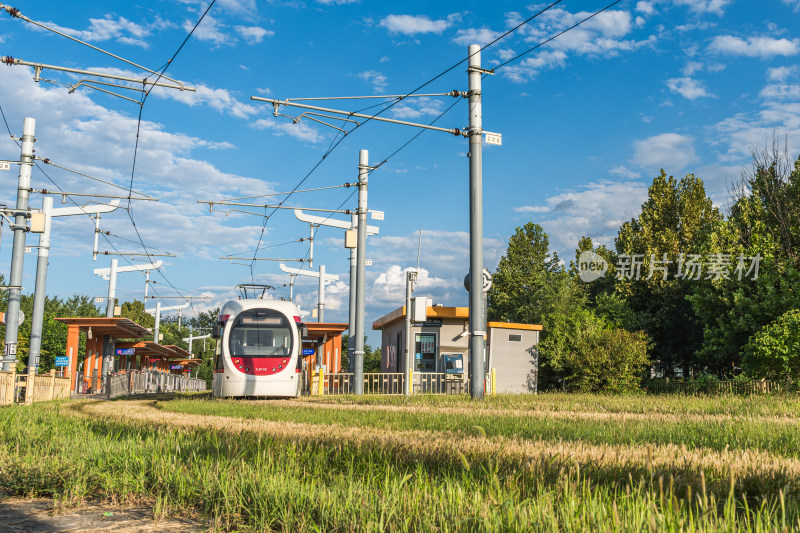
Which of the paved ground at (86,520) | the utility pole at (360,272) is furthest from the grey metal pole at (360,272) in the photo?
the paved ground at (86,520)

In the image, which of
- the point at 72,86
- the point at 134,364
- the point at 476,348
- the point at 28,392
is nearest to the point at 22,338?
the point at 134,364

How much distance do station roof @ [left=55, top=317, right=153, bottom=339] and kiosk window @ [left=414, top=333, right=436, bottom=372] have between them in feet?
47.2

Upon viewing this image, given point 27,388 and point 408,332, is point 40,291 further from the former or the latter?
point 408,332

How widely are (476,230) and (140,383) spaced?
27.7 metres

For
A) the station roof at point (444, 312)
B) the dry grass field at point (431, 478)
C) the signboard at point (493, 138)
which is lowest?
the dry grass field at point (431, 478)

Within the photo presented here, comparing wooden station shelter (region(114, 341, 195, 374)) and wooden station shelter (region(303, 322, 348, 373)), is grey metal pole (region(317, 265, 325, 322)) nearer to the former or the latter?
wooden station shelter (region(303, 322, 348, 373))

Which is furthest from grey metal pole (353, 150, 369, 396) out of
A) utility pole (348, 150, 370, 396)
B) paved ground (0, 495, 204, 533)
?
paved ground (0, 495, 204, 533)

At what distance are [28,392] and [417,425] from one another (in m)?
17.4

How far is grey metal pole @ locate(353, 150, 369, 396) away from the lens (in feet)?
76.9

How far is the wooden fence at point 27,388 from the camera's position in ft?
63.8

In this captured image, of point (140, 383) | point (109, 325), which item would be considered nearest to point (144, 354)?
point (140, 383)

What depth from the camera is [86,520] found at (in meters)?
3.65

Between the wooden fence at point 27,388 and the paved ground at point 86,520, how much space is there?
55.6ft

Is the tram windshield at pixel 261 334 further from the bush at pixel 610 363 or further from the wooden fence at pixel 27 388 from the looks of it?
the bush at pixel 610 363
